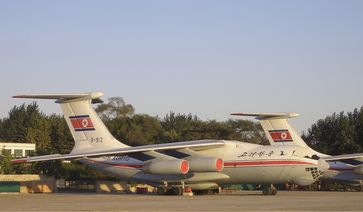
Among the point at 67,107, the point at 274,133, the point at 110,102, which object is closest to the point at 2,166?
the point at 67,107

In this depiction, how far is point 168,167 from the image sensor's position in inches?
1523

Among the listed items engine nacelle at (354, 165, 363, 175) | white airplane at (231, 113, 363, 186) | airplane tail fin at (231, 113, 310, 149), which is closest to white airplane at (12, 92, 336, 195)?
engine nacelle at (354, 165, 363, 175)

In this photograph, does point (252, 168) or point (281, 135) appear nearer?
point (252, 168)

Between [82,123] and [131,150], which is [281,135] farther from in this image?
[82,123]

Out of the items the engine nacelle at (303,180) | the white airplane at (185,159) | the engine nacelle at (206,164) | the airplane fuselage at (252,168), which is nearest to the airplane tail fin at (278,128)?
the white airplane at (185,159)

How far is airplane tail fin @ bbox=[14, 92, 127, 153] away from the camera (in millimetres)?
41406

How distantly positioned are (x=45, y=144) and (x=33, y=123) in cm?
1183

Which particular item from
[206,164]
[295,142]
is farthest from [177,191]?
[295,142]

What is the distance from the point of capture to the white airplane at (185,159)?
38531mm

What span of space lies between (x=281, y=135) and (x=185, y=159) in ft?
40.3

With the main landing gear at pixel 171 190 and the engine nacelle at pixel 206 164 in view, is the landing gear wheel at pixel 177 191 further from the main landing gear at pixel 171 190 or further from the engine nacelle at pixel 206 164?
the engine nacelle at pixel 206 164

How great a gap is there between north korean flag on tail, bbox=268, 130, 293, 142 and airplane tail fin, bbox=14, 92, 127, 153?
13.2 m

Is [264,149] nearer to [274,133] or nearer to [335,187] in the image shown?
[274,133]

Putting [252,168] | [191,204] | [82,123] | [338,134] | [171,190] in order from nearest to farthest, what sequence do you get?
1. [191,204]
2. [252,168]
3. [171,190]
4. [82,123]
5. [338,134]
